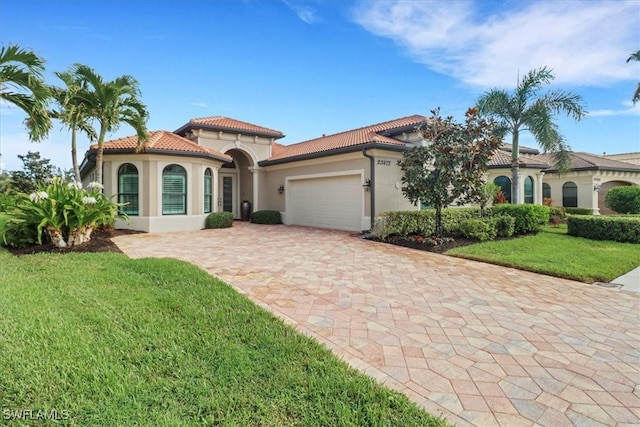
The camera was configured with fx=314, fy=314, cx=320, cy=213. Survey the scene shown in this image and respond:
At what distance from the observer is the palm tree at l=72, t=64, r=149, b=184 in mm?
11617

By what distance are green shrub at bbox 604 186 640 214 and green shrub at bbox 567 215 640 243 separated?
6.32 metres

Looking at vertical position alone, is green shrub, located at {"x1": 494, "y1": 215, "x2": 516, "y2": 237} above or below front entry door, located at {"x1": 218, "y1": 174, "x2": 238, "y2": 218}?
below

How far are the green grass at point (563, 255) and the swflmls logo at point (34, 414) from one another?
8505 mm

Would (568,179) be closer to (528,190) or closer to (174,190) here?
(528,190)

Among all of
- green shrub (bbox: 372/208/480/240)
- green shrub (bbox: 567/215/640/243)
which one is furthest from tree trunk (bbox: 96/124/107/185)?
green shrub (bbox: 567/215/640/243)

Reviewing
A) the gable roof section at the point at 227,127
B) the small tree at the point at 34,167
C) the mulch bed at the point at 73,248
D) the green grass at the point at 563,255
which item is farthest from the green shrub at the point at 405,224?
the small tree at the point at 34,167

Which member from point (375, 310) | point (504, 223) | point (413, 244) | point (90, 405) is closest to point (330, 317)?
point (375, 310)

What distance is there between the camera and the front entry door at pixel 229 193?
67.8ft

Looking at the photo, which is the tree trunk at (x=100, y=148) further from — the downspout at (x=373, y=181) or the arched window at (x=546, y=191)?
the arched window at (x=546, y=191)

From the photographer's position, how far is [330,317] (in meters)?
4.36

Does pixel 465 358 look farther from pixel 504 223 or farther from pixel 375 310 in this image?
pixel 504 223

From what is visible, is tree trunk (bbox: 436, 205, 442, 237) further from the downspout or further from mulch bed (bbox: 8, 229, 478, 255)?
the downspout

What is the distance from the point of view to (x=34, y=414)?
7.52ft

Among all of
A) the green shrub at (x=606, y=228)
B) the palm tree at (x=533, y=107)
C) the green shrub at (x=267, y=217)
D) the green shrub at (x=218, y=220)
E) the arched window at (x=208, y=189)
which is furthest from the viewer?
the green shrub at (x=267, y=217)
